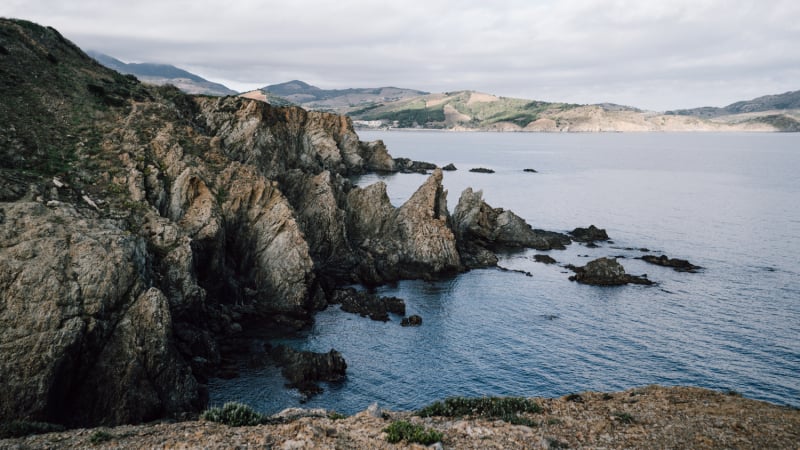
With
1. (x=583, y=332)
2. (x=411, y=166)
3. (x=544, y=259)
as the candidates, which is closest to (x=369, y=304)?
(x=583, y=332)

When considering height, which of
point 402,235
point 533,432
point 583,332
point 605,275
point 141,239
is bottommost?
point 583,332

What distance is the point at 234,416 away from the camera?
21969mm

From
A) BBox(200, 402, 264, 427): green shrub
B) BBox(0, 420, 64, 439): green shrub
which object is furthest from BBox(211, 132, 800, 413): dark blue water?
BBox(200, 402, 264, 427): green shrub

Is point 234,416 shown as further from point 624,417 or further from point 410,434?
point 624,417

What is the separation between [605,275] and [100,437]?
62394 millimetres

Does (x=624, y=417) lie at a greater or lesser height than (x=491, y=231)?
greater

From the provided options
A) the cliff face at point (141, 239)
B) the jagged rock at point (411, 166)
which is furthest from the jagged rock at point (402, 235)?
the jagged rock at point (411, 166)

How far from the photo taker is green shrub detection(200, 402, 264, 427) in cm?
2175

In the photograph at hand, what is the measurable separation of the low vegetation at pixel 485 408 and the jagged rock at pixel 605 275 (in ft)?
152

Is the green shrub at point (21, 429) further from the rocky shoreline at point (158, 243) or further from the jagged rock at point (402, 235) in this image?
the jagged rock at point (402, 235)

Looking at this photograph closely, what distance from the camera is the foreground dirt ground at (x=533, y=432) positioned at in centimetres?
1966

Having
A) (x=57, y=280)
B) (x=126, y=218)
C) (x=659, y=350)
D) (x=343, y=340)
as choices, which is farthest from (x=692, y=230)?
(x=57, y=280)

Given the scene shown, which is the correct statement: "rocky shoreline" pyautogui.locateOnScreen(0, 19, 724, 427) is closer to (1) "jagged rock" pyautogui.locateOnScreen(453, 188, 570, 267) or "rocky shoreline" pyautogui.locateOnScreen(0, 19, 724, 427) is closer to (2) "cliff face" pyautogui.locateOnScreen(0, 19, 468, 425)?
(2) "cliff face" pyautogui.locateOnScreen(0, 19, 468, 425)

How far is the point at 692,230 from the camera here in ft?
317
